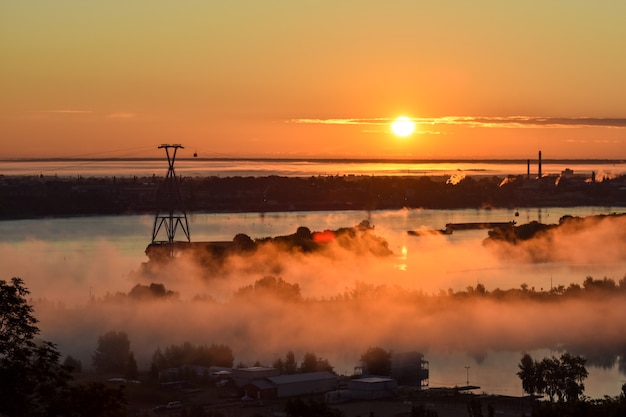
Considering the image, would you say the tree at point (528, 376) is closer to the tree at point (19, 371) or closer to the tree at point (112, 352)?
the tree at point (112, 352)

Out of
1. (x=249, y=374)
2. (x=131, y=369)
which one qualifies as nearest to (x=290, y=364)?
(x=249, y=374)

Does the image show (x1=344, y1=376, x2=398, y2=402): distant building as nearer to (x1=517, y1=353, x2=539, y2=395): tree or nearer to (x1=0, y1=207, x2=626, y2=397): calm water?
(x1=0, y1=207, x2=626, y2=397): calm water

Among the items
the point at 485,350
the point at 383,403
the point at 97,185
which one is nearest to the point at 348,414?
the point at 383,403

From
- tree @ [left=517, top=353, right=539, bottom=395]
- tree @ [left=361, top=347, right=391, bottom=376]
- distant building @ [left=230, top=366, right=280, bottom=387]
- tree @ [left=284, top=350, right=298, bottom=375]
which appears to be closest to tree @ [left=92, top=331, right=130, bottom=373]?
distant building @ [left=230, top=366, right=280, bottom=387]

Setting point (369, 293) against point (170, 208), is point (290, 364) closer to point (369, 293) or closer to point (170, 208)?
point (369, 293)

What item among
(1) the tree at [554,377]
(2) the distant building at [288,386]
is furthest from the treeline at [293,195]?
(1) the tree at [554,377]

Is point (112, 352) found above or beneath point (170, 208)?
beneath

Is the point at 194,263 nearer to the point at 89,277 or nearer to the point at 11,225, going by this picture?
the point at 89,277
